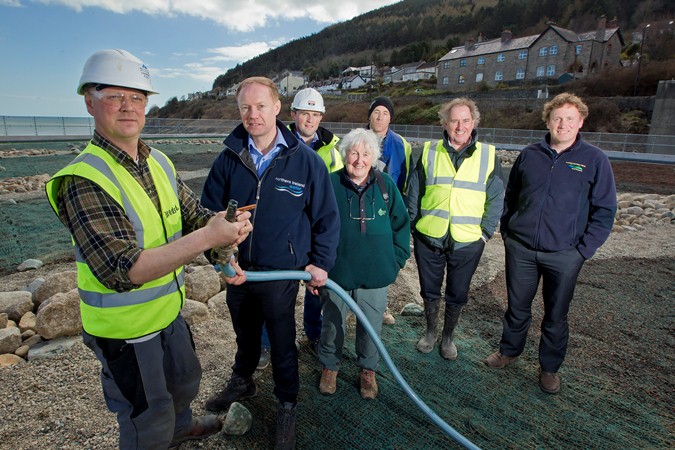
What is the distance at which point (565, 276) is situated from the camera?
120 inches

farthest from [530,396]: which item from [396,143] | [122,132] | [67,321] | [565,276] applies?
[67,321]

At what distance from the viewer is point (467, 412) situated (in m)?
2.90

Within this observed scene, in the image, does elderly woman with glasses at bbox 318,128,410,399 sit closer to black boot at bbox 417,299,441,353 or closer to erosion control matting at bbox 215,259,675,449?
erosion control matting at bbox 215,259,675,449

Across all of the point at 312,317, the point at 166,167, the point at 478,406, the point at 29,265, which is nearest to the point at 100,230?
the point at 166,167

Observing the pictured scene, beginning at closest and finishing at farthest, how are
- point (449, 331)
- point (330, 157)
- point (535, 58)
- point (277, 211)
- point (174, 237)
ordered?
point (174, 237) → point (277, 211) → point (449, 331) → point (330, 157) → point (535, 58)

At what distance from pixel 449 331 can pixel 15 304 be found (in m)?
4.14

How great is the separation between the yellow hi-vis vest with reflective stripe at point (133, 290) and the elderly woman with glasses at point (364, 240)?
1268mm

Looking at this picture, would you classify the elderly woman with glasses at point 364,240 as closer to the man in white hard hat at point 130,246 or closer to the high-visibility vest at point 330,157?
the high-visibility vest at point 330,157

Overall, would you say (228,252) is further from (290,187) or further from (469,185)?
(469,185)

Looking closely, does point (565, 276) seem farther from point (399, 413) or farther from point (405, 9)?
point (405, 9)

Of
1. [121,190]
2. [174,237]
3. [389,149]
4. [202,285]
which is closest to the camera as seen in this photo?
[121,190]

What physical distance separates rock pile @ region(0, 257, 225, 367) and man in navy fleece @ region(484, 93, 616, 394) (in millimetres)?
2976

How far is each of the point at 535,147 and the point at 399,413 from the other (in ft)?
7.48

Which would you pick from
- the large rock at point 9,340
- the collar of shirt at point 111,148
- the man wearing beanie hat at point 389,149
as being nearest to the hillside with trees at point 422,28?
the man wearing beanie hat at point 389,149
